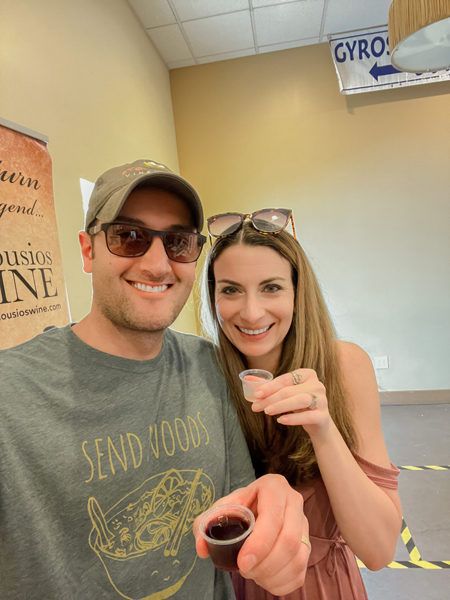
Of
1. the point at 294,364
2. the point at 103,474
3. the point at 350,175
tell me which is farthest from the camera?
the point at 350,175

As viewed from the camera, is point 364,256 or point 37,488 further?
point 364,256

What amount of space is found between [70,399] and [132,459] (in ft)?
0.81

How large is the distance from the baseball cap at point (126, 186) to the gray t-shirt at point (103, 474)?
1.36 ft

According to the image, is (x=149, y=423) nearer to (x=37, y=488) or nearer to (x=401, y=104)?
(x=37, y=488)

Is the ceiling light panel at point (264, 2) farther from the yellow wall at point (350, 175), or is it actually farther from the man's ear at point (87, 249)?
the man's ear at point (87, 249)

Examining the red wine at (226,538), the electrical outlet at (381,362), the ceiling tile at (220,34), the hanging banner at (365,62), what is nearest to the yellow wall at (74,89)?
the ceiling tile at (220,34)

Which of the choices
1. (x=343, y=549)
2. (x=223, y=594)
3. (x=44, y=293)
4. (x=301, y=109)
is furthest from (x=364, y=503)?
(x=301, y=109)

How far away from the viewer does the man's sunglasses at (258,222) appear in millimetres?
1524

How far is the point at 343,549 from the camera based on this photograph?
1277 mm

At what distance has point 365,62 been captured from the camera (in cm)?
385

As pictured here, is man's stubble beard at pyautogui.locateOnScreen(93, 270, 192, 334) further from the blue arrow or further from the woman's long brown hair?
the blue arrow

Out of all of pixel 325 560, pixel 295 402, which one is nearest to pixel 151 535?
pixel 295 402

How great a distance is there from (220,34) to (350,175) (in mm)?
2252

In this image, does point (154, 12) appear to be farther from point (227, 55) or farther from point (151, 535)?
point (151, 535)
